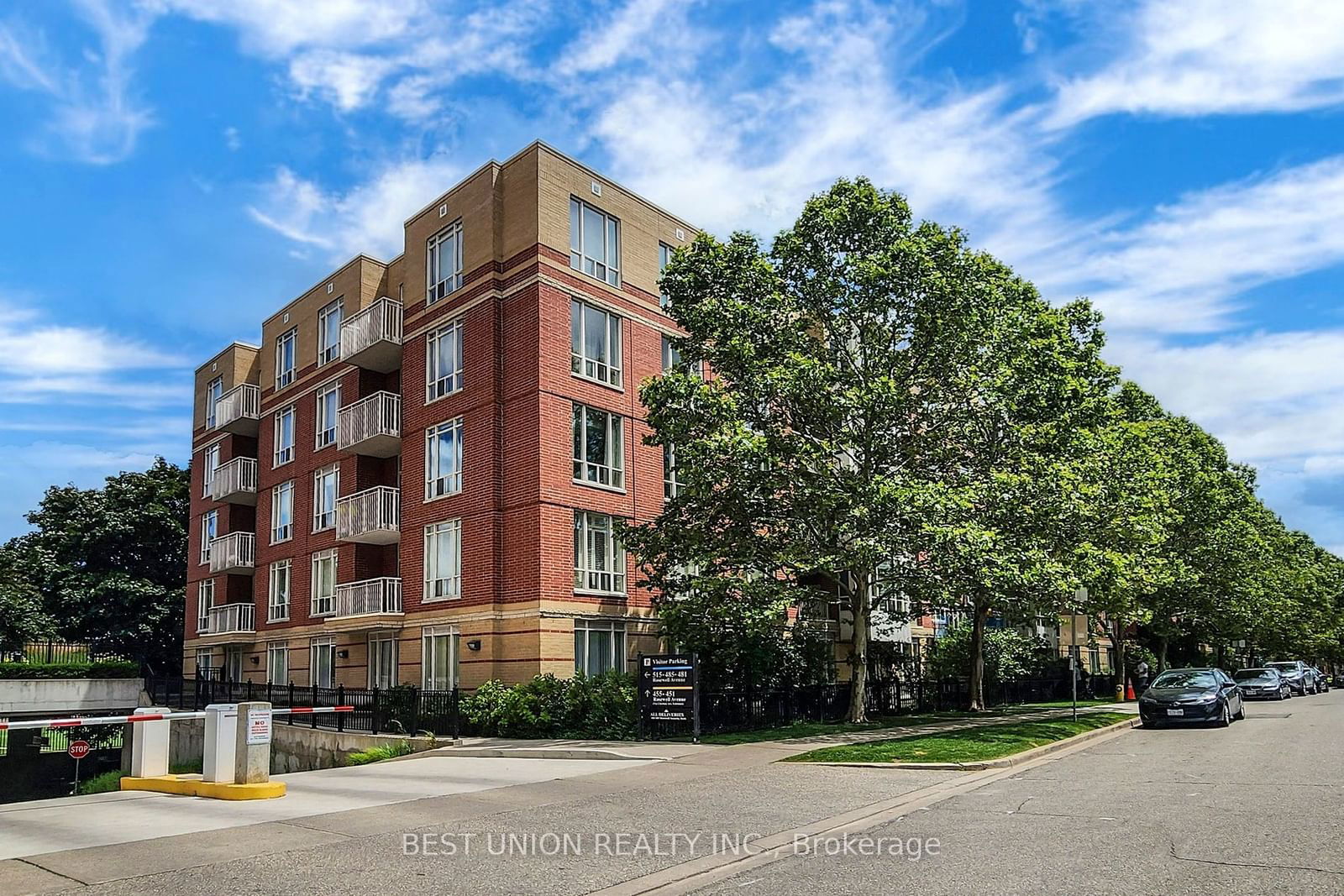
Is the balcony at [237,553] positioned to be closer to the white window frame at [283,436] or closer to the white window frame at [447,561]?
the white window frame at [283,436]

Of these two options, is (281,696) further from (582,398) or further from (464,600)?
(582,398)

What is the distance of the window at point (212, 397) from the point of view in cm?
4469

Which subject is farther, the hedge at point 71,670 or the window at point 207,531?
the window at point 207,531

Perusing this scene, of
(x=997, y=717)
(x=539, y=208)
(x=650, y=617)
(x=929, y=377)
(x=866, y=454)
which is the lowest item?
(x=997, y=717)

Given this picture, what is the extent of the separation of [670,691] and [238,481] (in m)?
25.4

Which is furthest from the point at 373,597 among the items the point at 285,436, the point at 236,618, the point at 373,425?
the point at 285,436

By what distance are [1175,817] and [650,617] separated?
1911cm

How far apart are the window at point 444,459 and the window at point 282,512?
9680 millimetres

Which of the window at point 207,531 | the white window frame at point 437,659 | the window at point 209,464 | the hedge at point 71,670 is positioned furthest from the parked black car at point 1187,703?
the hedge at point 71,670

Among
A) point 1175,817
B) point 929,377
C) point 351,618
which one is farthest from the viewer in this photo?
point 351,618

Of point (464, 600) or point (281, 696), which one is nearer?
point (464, 600)

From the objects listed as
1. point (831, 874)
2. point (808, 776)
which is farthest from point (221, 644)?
point (831, 874)

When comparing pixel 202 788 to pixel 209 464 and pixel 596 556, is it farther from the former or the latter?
pixel 209 464

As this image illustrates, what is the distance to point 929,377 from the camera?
79.9 ft
